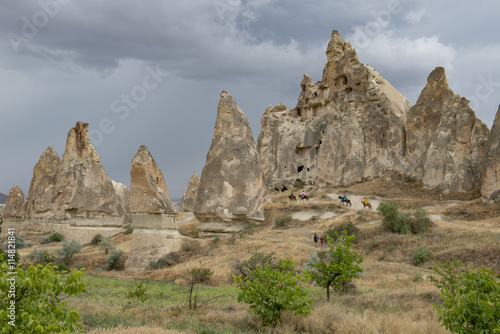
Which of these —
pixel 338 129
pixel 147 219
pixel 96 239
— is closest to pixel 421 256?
pixel 147 219

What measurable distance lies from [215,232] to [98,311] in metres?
10.9

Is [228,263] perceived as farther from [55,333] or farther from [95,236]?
[55,333]

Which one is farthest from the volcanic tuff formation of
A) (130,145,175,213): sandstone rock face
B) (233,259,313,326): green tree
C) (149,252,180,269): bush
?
(233,259,313,326): green tree

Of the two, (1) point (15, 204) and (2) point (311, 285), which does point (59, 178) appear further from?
(2) point (311, 285)

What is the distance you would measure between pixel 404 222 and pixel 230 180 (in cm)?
811

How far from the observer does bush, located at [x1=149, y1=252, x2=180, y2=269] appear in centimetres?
1395

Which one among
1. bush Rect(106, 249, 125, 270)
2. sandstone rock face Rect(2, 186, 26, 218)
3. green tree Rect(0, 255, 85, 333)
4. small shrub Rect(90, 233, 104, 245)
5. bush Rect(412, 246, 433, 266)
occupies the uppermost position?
sandstone rock face Rect(2, 186, 26, 218)

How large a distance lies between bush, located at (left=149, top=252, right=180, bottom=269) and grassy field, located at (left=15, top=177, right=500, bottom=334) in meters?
0.32

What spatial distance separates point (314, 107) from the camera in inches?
1850

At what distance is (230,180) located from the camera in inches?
704

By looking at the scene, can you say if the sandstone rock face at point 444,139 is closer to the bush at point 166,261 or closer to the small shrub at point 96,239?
the bush at point 166,261

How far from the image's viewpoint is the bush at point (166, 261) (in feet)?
45.8

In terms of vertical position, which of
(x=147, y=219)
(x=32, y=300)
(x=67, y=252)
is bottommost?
(x=67, y=252)

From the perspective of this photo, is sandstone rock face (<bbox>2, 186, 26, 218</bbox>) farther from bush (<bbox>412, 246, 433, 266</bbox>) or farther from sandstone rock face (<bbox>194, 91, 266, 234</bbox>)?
bush (<bbox>412, 246, 433, 266</bbox>)
